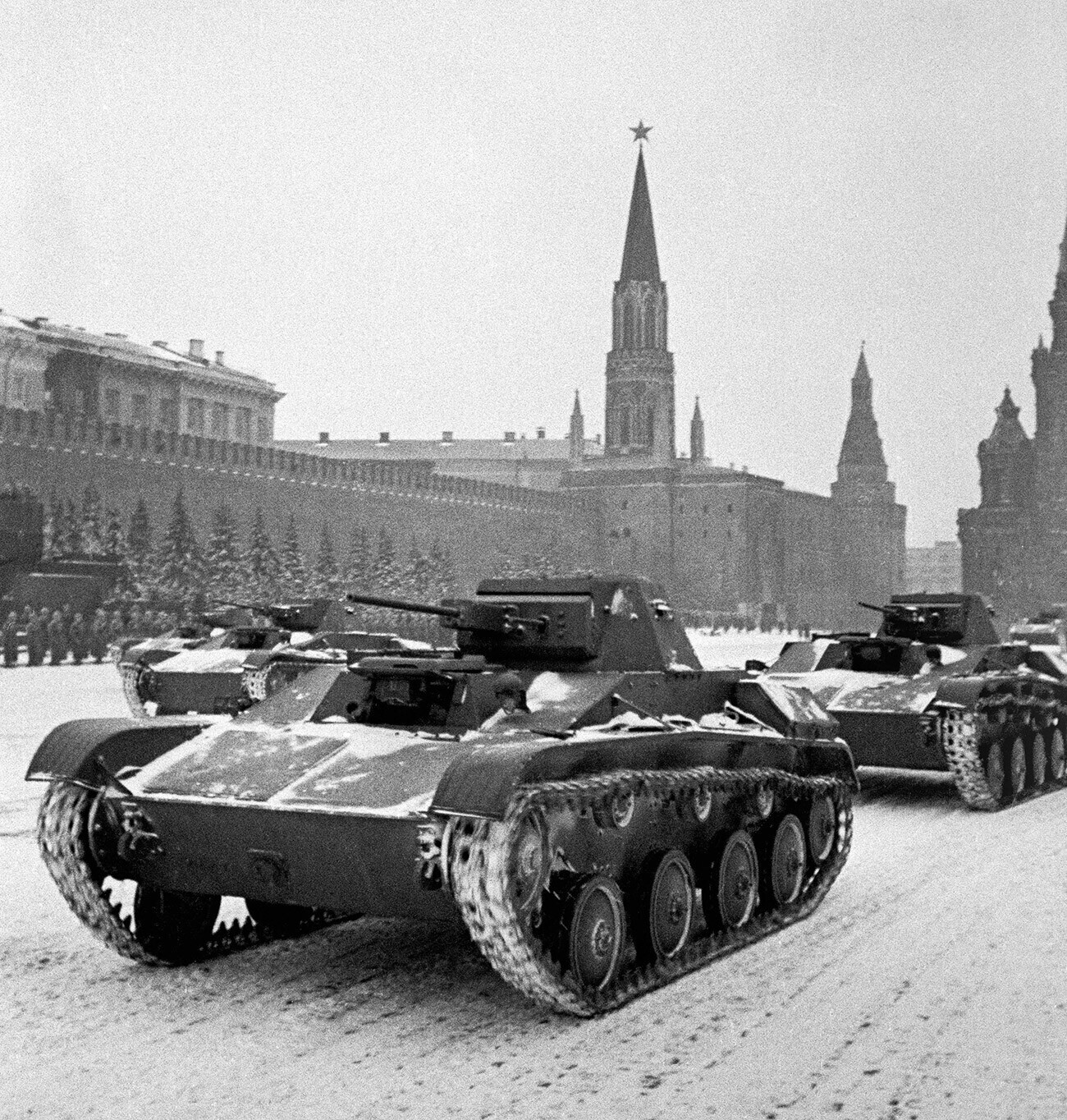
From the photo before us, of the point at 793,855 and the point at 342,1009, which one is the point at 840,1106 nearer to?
the point at 342,1009

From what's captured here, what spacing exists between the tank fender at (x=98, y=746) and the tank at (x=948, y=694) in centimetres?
532

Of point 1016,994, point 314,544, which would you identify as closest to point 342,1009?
point 1016,994

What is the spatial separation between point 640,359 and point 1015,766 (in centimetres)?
8136

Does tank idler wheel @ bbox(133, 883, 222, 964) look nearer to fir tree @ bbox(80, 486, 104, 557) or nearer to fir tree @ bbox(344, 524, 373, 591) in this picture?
fir tree @ bbox(80, 486, 104, 557)

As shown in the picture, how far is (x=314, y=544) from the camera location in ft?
183

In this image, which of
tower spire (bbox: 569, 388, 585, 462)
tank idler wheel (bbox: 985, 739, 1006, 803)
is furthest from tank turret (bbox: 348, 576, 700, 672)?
tower spire (bbox: 569, 388, 585, 462)

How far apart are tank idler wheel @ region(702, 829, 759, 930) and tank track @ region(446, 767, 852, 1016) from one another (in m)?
0.09

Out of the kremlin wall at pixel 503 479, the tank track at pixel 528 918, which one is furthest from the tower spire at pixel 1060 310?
the tank track at pixel 528 918

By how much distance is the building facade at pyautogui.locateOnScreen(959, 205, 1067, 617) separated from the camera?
79.1 meters

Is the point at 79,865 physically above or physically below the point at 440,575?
below

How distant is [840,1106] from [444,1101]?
1.30m

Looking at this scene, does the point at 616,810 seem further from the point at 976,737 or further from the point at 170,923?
the point at 976,737

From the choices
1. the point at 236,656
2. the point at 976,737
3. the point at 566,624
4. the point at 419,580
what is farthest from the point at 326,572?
the point at 566,624

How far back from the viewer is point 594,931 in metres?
6.47
